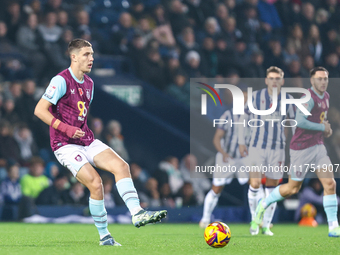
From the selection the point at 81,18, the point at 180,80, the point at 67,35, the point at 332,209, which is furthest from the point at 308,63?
the point at 332,209

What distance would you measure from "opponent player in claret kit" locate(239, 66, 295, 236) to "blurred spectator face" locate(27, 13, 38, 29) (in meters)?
5.49

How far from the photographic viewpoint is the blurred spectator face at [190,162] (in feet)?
40.4

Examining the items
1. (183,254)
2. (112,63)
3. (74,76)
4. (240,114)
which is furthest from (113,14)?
(183,254)

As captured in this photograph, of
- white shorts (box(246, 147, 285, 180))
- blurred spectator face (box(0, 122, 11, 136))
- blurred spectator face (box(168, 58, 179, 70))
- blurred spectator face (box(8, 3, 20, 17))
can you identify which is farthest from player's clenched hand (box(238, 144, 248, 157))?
blurred spectator face (box(8, 3, 20, 17))

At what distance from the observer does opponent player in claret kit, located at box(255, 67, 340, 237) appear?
289 inches

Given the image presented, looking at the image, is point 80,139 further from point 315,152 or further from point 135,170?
point 135,170

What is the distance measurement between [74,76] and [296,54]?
11.2m

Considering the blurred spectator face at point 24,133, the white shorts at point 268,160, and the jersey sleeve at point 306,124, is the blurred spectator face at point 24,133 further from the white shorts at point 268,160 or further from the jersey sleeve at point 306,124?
the jersey sleeve at point 306,124

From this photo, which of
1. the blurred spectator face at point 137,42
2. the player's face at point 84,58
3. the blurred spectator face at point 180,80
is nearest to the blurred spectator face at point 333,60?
the blurred spectator face at point 180,80

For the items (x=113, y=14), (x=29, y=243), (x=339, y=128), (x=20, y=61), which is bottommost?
(x=29, y=243)

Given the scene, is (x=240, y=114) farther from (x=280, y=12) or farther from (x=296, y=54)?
(x=280, y=12)

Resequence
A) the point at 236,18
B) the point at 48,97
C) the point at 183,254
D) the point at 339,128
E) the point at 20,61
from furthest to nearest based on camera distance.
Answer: the point at 236,18, the point at 339,128, the point at 20,61, the point at 48,97, the point at 183,254

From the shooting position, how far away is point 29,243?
607cm

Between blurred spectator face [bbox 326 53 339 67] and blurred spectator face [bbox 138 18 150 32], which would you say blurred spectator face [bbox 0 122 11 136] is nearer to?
blurred spectator face [bbox 138 18 150 32]
